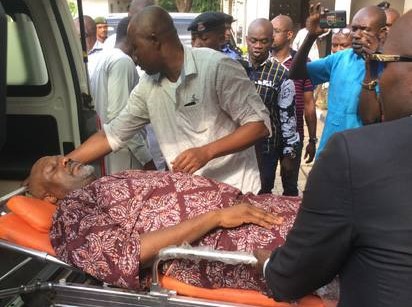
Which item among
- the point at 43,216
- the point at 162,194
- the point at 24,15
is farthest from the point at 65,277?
the point at 24,15

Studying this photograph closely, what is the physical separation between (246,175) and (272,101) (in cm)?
113

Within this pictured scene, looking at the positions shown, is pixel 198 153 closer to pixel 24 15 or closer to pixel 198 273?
pixel 198 273

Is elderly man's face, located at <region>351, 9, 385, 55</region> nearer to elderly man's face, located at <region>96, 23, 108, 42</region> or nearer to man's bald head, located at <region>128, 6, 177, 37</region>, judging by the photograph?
man's bald head, located at <region>128, 6, 177, 37</region>

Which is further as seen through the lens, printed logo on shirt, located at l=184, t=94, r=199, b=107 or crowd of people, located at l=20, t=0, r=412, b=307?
printed logo on shirt, located at l=184, t=94, r=199, b=107

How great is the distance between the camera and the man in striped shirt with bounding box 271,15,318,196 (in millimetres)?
4043

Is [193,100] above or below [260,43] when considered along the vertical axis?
below

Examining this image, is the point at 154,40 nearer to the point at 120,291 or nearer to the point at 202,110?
the point at 202,110

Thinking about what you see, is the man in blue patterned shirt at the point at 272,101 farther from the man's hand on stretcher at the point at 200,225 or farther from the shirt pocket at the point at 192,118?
the man's hand on stretcher at the point at 200,225

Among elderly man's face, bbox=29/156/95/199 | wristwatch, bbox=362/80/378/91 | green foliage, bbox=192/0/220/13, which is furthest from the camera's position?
green foliage, bbox=192/0/220/13

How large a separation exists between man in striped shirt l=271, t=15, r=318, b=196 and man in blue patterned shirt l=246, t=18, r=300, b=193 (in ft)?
0.45

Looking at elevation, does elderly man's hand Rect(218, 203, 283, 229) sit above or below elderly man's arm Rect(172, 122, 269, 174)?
below

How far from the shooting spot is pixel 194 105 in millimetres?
2508

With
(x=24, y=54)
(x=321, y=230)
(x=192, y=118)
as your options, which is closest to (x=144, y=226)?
(x=192, y=118)

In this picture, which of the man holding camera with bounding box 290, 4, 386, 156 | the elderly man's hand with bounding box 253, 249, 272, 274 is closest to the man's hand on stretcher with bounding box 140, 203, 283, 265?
the elderly man's hand with bounding box 253, 249, 272, 274
